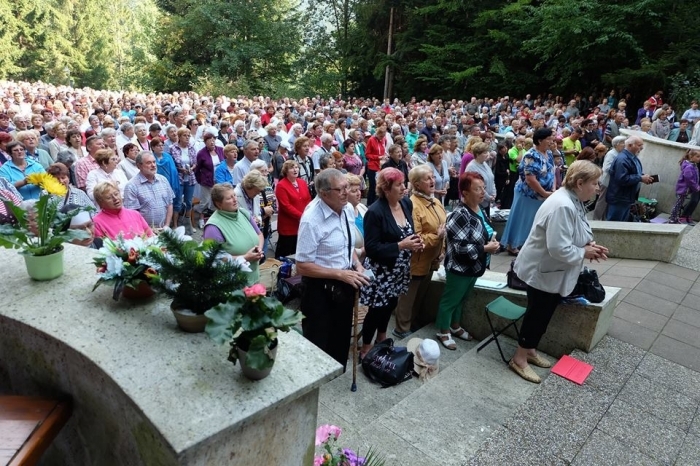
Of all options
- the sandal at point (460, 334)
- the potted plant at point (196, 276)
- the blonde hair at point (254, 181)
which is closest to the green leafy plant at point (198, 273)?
the potted plant at point (196, 276)

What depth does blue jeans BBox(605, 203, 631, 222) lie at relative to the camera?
789 centimetres

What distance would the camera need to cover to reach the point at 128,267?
198 centimetres

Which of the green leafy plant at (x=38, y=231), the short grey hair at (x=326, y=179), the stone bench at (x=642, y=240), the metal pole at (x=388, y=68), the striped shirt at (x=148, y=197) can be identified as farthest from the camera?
the metal pole at (x=388, y=68)

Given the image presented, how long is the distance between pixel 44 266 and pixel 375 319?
2.68 metres

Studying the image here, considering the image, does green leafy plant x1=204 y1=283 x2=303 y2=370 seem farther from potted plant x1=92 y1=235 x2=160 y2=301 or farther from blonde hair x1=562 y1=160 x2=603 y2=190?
blonde hair x1=562 y1=160 x2=603 y2=190

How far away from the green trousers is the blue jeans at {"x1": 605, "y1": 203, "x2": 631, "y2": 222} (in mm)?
4720

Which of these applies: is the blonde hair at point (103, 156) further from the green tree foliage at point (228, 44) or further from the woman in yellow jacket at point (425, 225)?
the green tree foliage at point (228, 44)

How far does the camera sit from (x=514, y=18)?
78.6 ft

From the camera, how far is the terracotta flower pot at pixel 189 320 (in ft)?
6.00

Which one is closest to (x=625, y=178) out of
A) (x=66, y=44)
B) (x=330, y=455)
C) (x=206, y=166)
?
(x=206, y=166)

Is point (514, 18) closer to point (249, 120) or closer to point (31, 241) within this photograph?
point (249, 120)


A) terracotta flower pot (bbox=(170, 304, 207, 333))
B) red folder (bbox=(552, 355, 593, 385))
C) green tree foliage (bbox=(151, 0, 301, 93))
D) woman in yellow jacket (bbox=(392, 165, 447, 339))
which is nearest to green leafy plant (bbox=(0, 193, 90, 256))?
terracotta flower pot (bbox=(170, 304, 207, 333))

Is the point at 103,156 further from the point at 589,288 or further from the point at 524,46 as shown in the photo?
the point at 524,46

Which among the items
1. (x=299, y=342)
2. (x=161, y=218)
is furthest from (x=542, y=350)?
(x=161, y=218)
